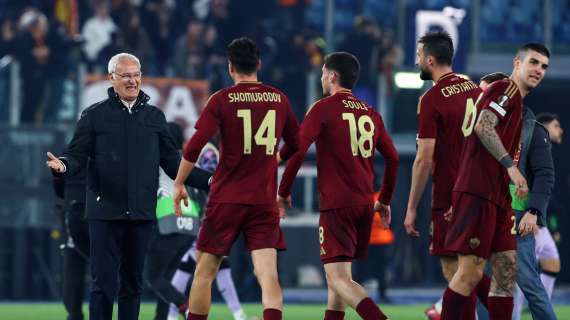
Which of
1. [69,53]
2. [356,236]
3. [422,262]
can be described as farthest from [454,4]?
[356,236]

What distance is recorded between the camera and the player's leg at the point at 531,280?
1031 centimetres

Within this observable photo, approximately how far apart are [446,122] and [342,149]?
0.89 metres

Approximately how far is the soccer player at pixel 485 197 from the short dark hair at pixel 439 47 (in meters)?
0.77

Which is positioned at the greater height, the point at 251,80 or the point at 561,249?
the point at 251,80

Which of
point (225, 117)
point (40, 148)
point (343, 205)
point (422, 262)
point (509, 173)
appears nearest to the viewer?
point (509, 173)

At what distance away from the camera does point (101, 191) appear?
10.2m

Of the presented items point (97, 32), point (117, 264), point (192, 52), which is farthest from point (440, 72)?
point (97, 32)

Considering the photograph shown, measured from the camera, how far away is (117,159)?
404 inches

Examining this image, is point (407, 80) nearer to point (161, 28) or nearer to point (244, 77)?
point (161, 28)

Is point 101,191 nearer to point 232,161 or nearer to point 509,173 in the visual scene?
point 232,161

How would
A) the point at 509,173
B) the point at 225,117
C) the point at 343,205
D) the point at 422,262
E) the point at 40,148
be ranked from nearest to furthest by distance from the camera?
the point at 509,173, the point at 225,117, the point at 343,205, the point at 40,148, the point at 422,262

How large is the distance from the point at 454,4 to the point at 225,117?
520 inches

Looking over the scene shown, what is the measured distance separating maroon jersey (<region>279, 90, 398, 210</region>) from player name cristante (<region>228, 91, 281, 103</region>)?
1.89 feet

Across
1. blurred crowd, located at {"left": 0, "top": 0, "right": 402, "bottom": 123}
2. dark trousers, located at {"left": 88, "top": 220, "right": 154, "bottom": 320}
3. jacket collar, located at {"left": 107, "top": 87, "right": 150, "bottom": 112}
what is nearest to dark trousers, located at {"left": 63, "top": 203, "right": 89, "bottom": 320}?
dark trousers, located at {"left": 88, "top": 220, "right": 154, "bottom": 320}
